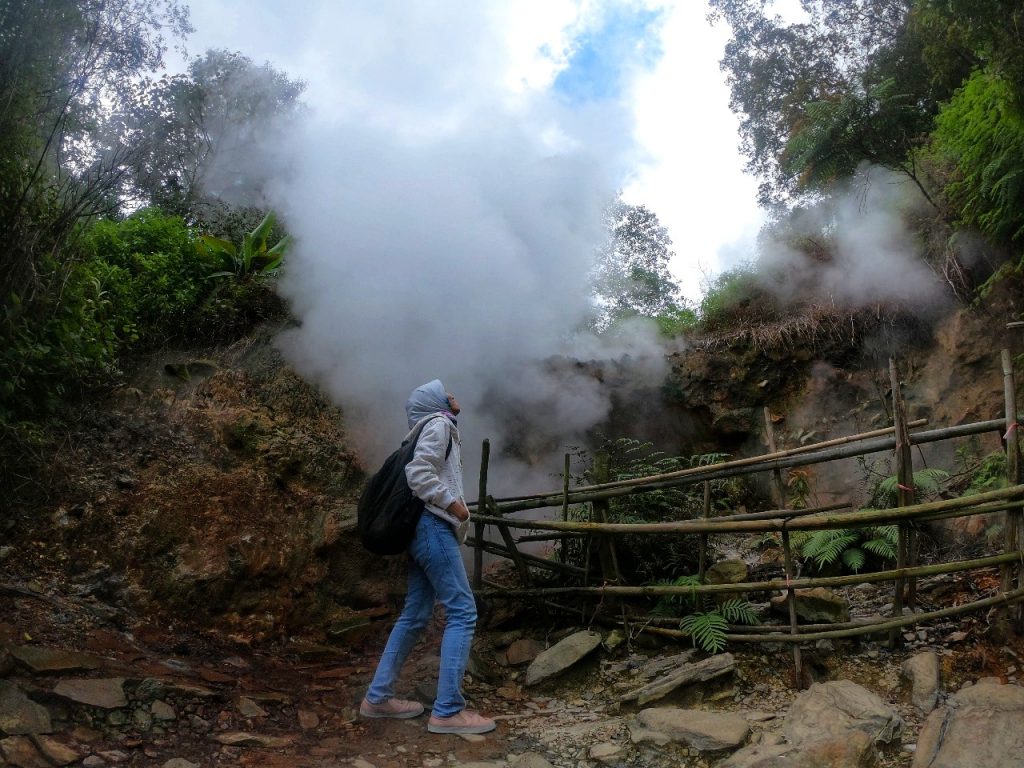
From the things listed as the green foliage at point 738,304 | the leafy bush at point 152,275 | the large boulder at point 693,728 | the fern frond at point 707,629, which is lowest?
the large boulder at point 693,728

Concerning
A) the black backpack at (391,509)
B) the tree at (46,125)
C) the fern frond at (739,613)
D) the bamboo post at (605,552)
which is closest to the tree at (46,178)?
the tree at (46,125)

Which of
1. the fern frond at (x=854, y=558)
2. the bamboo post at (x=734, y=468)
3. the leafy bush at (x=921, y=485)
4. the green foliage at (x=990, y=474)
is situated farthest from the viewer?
the leafy bush at (x=921, y=485)

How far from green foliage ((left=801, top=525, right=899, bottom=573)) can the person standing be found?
2347 mm

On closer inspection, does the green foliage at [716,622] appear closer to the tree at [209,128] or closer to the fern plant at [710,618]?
the fern plant at [710,618]

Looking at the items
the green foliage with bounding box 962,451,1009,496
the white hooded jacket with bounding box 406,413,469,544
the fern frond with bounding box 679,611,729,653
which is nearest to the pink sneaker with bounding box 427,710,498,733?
the white hooded jacket with bounding box 406,413,469,544

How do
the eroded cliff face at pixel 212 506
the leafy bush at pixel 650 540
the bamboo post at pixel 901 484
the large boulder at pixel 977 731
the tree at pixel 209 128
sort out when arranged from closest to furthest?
the large boulder at pixel 977 731, the bamboo post at pixel 901 484, the eroded cliff face at pixel 212 506, the leafy bush at pixel 650 540, the tree at pixel 209 128

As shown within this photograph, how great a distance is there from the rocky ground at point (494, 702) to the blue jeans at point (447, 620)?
166 mm

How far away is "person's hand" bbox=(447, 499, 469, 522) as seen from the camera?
315 centimetres

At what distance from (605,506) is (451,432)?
139cm

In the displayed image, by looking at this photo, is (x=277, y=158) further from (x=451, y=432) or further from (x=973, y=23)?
(x=973, y=23)

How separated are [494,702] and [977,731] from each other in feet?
6.80

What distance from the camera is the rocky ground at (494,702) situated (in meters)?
2.55

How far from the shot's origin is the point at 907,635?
3.28m

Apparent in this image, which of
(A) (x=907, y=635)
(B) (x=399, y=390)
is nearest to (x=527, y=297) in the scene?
(B) (x=399, y=390)
